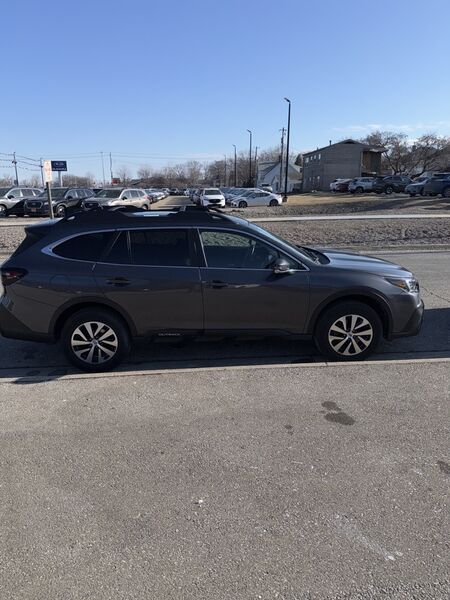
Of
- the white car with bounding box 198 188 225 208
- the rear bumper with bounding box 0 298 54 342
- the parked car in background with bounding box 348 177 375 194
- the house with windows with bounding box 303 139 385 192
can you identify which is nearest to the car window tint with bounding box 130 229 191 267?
the rear bumper with bounding box 0 298 54 342

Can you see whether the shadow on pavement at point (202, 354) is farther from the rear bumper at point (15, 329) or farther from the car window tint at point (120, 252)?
the car window tint at point (120, 252)

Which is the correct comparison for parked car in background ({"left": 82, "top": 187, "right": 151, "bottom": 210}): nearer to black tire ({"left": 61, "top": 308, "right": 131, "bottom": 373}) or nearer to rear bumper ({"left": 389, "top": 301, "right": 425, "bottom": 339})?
black tire ({"left": 61, "top": 308, "right": 131, "bottom": 373})

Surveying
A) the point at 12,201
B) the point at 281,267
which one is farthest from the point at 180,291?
the point at 12,201

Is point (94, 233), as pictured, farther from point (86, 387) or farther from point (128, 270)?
point (86, 387)

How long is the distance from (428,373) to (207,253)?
8.17 feet

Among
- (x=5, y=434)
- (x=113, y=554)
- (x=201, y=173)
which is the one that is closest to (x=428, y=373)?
(x=113, y=554)

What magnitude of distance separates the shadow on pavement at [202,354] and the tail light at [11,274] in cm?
94

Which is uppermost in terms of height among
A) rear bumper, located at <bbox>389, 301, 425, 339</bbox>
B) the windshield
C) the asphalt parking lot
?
the windshield

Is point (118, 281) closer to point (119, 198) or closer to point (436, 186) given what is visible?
point (119, 198)

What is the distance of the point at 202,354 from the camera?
5492 mm

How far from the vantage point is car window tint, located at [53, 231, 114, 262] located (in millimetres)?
4977

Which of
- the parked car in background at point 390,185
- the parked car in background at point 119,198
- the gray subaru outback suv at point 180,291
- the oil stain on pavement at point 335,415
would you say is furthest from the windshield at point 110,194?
the parked car in background at point 390,185

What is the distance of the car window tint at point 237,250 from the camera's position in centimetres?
504

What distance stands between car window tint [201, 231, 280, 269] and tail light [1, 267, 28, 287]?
6.11 feet
